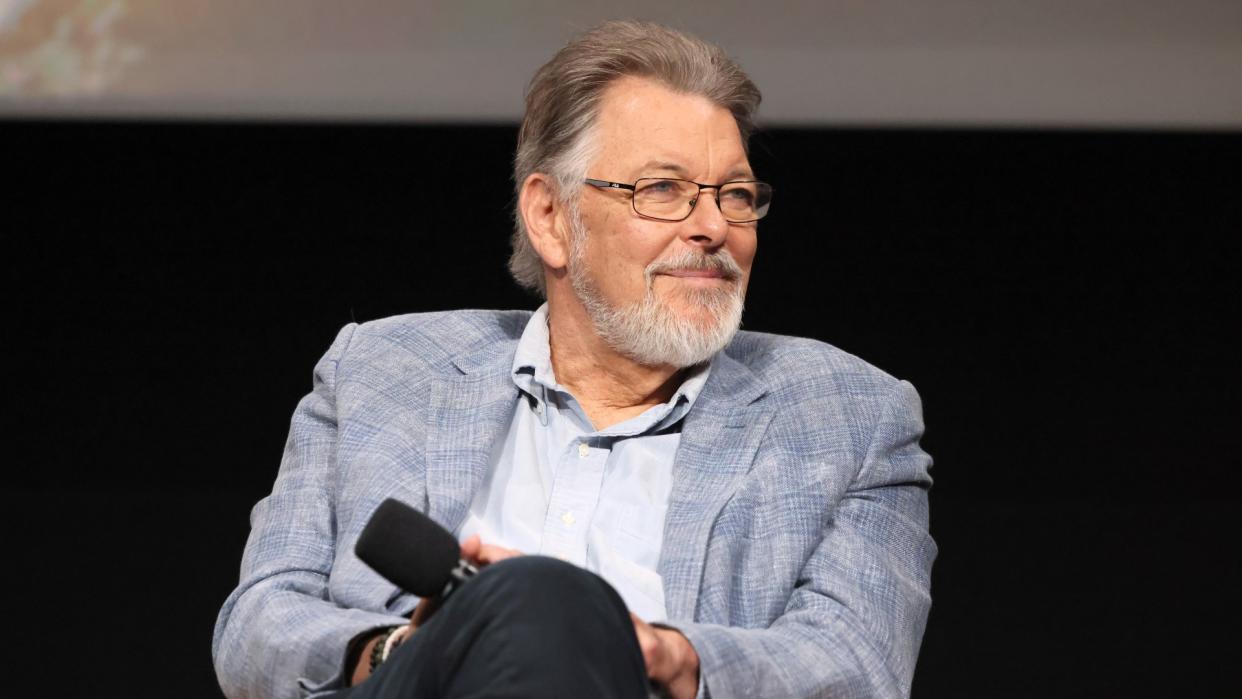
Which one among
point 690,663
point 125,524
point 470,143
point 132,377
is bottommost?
point 125,524

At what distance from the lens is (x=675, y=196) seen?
A: 2.07 metres

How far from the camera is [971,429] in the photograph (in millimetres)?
3412

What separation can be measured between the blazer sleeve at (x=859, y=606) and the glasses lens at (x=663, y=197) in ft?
1.34

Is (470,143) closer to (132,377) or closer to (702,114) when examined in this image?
(132,377)

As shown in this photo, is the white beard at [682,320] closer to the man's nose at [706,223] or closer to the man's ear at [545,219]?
the man's nose at [706,223]

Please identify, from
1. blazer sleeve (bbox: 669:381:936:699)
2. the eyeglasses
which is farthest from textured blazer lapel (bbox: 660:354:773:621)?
the eyeglasses

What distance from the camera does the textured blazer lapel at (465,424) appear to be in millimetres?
1946

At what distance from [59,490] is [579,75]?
79.4 inches

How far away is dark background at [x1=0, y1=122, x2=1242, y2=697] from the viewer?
10.8 feet

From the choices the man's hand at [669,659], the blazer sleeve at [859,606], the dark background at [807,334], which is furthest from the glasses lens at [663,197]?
the dark background at [807,334]

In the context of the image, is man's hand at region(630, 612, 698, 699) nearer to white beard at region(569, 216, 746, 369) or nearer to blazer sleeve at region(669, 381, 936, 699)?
blazer sleeve at region(669, 381, 936, 699)

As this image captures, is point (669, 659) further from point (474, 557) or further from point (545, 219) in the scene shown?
point (545, 219)

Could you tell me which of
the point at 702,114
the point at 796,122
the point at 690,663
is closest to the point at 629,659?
the point at 690,663

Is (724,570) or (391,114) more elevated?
(391,114)
